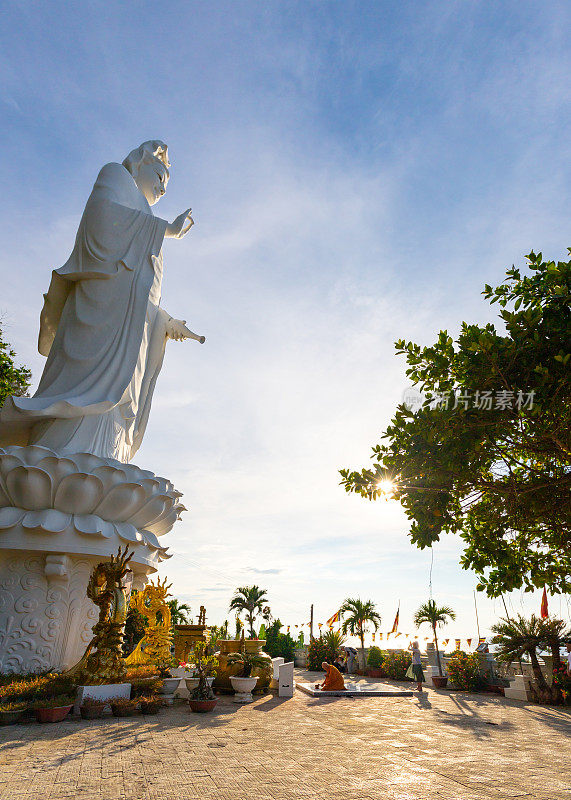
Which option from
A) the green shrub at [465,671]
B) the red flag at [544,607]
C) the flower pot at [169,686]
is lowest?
the flower pot at [169,686]

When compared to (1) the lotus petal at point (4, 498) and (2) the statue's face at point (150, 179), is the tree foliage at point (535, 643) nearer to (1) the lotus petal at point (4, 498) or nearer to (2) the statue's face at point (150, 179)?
(1) the lotus petal at point (4, 498)

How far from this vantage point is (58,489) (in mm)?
9922

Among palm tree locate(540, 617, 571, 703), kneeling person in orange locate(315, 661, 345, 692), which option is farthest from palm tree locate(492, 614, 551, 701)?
kneeling person in orange locate(315, 661, 345, 692)

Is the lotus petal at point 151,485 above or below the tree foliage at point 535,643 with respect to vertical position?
above

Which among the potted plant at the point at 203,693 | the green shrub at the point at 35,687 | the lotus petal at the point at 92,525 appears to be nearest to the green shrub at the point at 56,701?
the green shrub at the point at 35,687

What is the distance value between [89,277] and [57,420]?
4087 mm

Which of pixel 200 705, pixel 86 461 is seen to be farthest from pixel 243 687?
pixel 86 461

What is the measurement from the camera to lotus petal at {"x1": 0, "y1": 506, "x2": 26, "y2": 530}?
9.61 metres

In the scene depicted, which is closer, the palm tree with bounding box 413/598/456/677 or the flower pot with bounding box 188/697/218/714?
the flower pot with bounding box 188/697/218/714

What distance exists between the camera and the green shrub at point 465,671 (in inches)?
580

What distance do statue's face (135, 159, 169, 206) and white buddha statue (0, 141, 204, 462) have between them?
3.46 feet

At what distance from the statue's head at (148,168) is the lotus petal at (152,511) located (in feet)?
33.8

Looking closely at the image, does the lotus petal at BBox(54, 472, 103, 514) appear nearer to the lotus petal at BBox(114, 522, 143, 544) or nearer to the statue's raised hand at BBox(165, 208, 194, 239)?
the lotus petal at BBox(114, 522, 143, 544)

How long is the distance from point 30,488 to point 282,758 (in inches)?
A: 275
